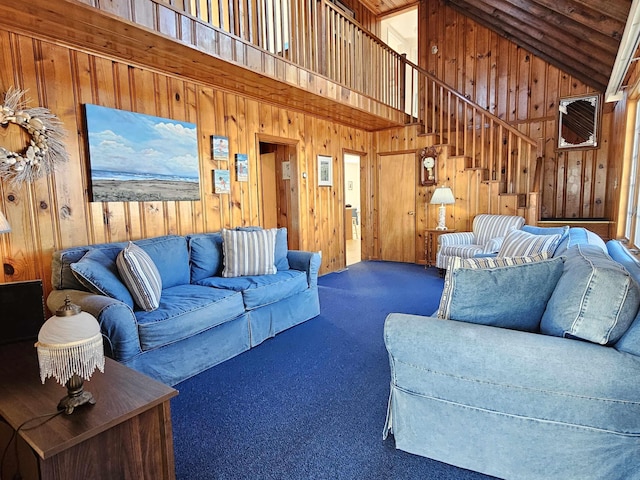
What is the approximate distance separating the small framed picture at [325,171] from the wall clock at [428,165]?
1.55 meters

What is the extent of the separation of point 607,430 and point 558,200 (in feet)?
17.3

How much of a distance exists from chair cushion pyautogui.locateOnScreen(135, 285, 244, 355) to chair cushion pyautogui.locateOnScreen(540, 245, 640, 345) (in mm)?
2034

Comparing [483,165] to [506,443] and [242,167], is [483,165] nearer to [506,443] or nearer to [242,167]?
→ [242,167]

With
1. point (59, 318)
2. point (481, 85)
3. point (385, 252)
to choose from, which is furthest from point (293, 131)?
point (59, 318)

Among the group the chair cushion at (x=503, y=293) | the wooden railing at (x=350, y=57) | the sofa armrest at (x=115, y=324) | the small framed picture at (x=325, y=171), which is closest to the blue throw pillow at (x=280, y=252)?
the sofa armrest at (x=115, y=324)

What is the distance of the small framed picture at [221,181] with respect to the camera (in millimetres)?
3824

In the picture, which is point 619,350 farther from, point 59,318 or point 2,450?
point 2,450

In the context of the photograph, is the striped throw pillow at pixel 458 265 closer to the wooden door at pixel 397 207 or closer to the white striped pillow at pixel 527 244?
the white striped pillow at pixel 527 244

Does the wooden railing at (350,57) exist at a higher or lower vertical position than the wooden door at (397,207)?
higher

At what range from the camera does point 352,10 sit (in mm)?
6238

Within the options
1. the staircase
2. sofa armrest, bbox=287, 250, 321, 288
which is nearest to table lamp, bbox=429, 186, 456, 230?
the staircase

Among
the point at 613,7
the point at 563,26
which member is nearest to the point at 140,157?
the point at 613,7

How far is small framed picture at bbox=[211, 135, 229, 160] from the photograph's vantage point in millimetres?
3770

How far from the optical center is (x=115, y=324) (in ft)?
6.75
